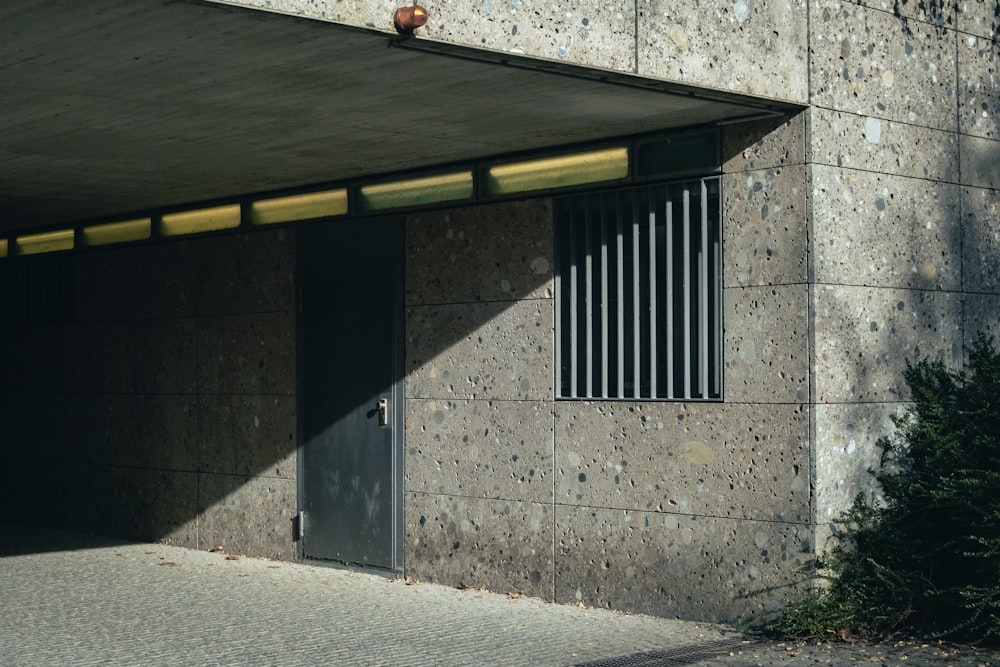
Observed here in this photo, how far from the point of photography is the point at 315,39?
7.04 metres

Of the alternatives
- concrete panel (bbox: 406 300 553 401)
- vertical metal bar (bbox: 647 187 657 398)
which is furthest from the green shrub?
concrete panel (bbox: 406 300 553 401)

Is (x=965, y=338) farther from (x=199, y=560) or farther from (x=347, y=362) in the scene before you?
(x=199, y=560)

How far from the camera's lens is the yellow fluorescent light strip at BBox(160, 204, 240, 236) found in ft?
41.9

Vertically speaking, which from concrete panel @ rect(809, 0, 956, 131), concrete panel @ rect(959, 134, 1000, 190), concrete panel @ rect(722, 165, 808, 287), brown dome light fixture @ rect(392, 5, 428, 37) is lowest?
concrete panel @ rect(722, 165, 808, 287)

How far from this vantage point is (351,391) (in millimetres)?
11602

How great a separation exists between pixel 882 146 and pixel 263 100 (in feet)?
13.1

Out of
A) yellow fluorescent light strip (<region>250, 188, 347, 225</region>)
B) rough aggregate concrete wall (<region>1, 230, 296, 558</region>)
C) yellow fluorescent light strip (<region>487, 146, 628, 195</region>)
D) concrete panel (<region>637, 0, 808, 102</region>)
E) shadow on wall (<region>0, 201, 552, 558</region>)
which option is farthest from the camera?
rough aggregate concrete wall (<region>1, 230, 296, 558</region>)

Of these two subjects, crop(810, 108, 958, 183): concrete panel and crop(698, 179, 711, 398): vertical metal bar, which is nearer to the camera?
crop(810, 108, 958, 183): concrete panel

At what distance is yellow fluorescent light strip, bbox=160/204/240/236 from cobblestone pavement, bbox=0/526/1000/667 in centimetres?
318

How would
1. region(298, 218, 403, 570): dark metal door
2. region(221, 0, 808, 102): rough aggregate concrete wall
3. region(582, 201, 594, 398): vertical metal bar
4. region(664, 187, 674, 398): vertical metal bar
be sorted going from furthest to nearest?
region(298, 218, 403, 570): dark metal door, region(582, 201, 594, 398): vertical metal bar, region(664, 187, 674, 398): vertical metal bar, region(221, 0, 808, 102): rough aggregate concrete wall

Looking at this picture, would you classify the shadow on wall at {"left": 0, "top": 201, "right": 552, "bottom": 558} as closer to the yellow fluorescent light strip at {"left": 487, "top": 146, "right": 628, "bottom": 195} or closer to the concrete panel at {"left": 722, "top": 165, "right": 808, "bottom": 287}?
the yellow fluorescent light strip at {"left": 487, "top": 146, "right": 628, "bottom": 195}

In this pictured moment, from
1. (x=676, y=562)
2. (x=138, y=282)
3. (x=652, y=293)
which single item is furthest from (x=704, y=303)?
(x=138, y=282)

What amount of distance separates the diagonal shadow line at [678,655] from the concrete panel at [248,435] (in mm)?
4917

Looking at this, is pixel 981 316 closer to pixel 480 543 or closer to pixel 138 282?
pixel 480 543
